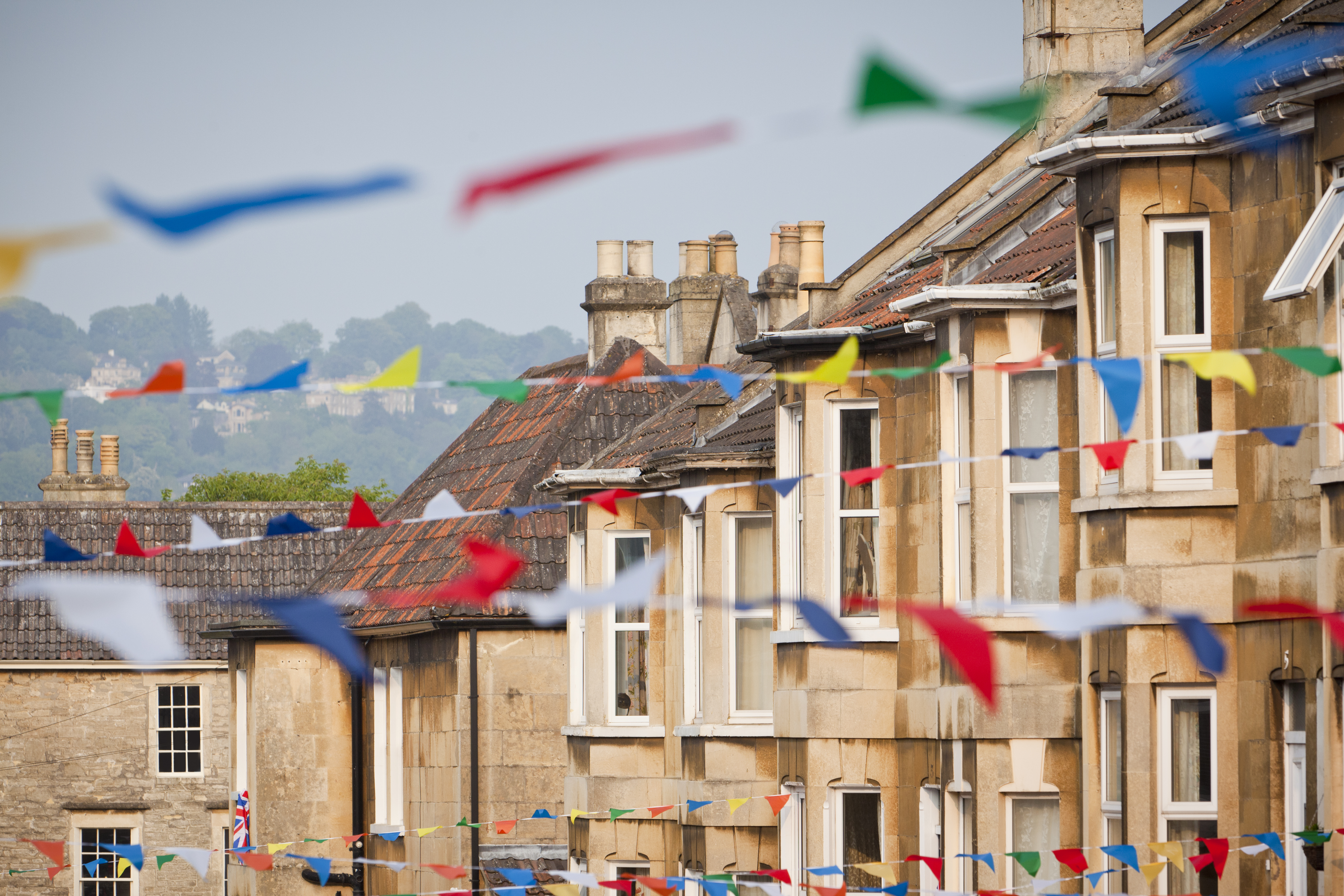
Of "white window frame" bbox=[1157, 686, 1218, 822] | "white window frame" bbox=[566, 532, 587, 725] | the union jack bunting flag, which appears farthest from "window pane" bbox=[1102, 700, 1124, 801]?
the union jack bunting flag

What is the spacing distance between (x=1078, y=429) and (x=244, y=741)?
21060 millimetres

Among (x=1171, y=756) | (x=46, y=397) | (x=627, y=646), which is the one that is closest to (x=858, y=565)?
(x=1171, y=756)

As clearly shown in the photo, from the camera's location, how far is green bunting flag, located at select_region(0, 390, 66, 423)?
8.24m

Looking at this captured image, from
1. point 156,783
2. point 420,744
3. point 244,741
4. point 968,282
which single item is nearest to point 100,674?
point 156,783

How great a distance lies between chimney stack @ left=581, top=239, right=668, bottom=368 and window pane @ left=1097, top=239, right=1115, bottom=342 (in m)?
16.7

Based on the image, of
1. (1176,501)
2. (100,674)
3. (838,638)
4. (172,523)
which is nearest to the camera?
(838,638)

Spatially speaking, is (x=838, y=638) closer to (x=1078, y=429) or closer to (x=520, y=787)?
(x=1078, y=429)

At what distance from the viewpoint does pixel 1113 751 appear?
43.7 ft

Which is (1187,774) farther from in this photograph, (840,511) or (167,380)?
(167,380)

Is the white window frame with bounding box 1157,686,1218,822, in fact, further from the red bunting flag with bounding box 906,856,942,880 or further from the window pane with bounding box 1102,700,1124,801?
the red bunting flag with bounding box 906,856,942,880

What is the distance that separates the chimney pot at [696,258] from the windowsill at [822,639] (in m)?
→ 13.5

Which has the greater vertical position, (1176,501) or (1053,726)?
(1176,501)

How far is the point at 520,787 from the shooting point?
960 inches

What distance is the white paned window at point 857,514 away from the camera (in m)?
16.7
